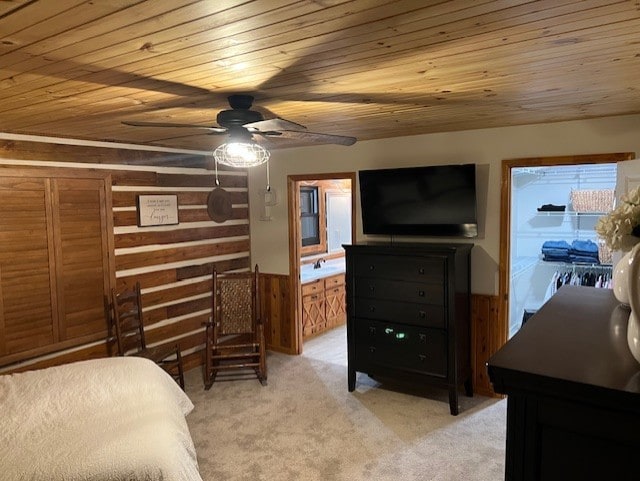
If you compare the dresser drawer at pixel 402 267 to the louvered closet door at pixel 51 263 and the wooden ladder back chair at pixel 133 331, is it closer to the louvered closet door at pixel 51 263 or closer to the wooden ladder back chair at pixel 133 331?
the wooden ladder back chair at pixel 133 331

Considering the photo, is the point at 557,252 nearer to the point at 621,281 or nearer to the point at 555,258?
the point at 555,258

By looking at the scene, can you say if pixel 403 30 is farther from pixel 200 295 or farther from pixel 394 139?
pixel 200 295

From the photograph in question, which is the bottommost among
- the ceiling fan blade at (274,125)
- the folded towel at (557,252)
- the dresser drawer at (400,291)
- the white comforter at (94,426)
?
the white comforter at (94,426)

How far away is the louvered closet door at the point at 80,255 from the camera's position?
3.68m

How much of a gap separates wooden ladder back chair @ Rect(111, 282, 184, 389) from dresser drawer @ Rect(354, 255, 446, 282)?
184 centimetres

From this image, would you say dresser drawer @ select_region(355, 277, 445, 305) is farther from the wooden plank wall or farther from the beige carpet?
the wooden plank wall

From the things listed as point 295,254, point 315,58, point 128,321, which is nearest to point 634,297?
point 315,58

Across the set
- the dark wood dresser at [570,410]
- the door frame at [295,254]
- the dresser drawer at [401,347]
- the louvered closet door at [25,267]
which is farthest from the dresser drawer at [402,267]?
the dark wood dresser at [570,410]

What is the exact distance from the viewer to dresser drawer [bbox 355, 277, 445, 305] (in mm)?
3763

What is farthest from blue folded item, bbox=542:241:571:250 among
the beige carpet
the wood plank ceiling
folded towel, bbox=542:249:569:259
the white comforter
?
the white comforter

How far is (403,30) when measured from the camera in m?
1.52

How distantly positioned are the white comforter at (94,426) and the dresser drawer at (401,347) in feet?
5.81

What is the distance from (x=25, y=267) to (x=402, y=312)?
296cm

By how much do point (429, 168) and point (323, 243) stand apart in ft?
9.38
